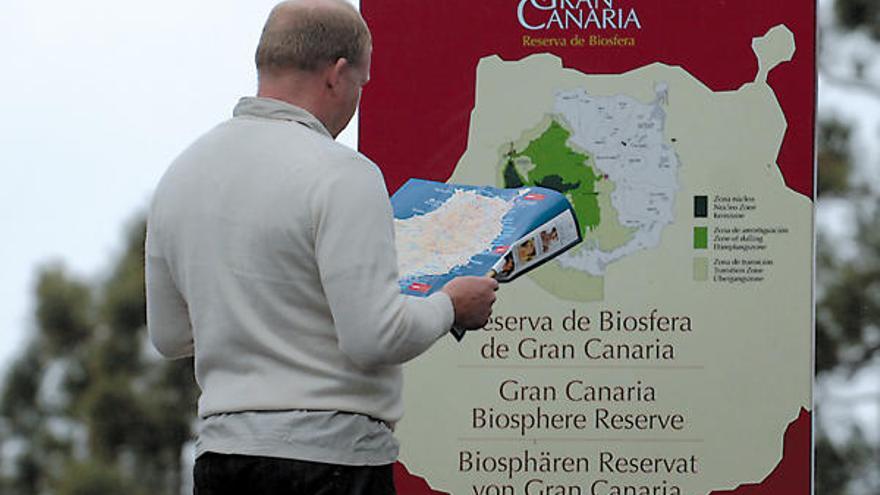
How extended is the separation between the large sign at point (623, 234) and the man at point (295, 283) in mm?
1102

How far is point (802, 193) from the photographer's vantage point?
3.58 metres

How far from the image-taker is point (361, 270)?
7.52ft

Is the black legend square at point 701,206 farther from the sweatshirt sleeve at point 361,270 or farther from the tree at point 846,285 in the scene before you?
the tree at point 846,285

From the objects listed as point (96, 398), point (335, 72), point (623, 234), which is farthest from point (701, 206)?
point (96, 398)

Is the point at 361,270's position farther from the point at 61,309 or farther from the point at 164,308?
the point at 61,309

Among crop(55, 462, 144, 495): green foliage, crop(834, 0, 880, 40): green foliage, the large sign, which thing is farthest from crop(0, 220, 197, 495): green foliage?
the large sign

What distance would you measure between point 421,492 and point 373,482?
1.17 m

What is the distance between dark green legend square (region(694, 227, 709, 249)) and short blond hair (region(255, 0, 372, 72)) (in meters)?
1.32

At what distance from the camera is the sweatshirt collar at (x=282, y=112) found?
2.45 meters

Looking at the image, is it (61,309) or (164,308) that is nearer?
(164,308)

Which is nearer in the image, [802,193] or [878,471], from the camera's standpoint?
[802,193]

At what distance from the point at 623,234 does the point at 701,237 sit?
0.54 feet

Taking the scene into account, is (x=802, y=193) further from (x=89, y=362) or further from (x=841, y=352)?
(x=89, y=362)

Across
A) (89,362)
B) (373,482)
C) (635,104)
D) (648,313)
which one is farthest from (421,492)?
(89,362)
